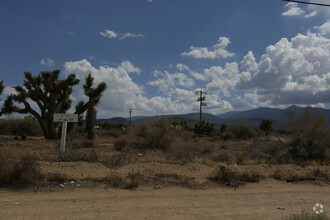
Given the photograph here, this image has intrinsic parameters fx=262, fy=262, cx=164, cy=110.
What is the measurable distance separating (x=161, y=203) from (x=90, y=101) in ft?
70.0

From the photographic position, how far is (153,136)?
18797 millimetres

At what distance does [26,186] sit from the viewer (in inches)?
279

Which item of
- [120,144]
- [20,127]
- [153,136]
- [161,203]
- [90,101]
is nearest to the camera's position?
[161,203]

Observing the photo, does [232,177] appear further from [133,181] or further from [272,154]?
[272,154]

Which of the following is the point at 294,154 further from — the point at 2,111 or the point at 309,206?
the point at 2,111

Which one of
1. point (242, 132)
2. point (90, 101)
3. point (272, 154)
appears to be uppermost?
point (90, 101)

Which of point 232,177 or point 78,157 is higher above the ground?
point 78,157

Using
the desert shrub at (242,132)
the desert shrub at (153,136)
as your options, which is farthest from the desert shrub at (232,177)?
the desert shrub at (242,132)

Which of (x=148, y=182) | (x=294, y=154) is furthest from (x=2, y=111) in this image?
(x=294, y=154)

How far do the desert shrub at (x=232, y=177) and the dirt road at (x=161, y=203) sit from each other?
56 centimetres

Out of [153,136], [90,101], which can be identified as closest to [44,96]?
[90,101]

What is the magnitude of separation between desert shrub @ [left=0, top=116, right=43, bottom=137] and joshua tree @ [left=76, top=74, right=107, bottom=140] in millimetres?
9895

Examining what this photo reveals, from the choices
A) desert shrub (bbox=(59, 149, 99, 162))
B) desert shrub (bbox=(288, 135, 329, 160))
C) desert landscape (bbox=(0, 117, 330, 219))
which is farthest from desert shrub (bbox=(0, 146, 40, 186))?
desert shrub (bbox=(288, 135, 329, 160))

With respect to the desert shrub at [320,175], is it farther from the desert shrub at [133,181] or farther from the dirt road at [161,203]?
the desert shrub at [133,181]
